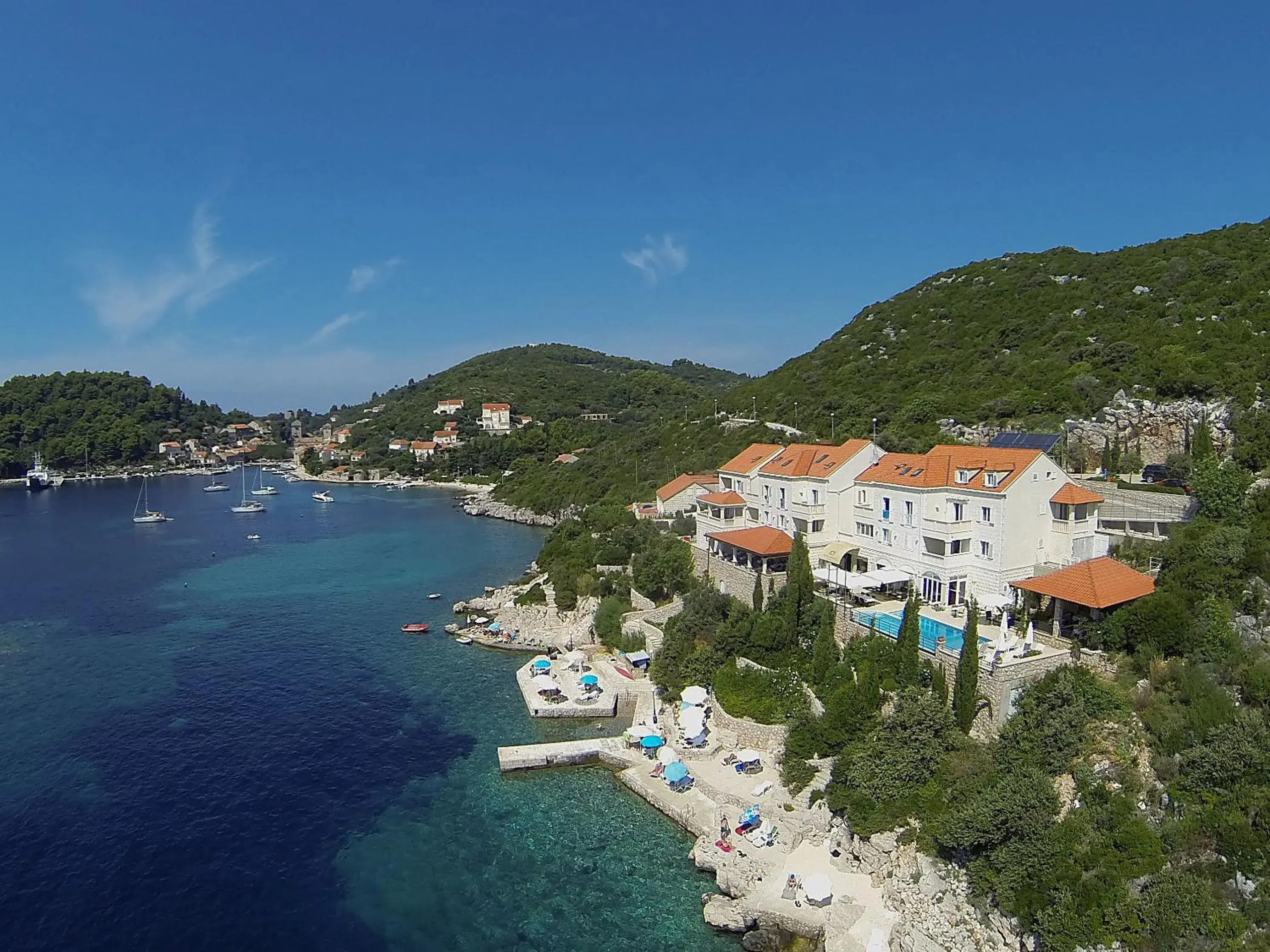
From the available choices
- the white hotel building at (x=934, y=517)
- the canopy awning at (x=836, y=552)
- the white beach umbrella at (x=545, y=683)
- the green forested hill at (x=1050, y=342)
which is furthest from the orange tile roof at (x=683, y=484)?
the white beach umbrella at (x=545, y=683)

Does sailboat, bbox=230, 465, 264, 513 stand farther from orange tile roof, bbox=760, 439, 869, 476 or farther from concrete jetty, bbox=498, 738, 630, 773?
concrete jetty, bbox=498, 738, 630, 773

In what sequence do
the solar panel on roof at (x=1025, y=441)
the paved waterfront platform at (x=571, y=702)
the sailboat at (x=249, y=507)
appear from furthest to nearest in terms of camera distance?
the sailboat at (x=249, y=507), the solar panel on roof at (x=1025, y=441), the paved waterfront platform at (x=571, y=702)

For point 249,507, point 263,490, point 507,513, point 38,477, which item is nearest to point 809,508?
point 507,513

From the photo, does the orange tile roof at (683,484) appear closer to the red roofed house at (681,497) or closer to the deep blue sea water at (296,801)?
the red roofed house at (681,497)

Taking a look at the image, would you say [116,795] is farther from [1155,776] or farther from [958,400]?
[958,400]

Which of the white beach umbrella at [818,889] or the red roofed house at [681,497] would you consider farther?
the red roofed house at [681,497]

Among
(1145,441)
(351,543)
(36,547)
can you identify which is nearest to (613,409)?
(351,543)
